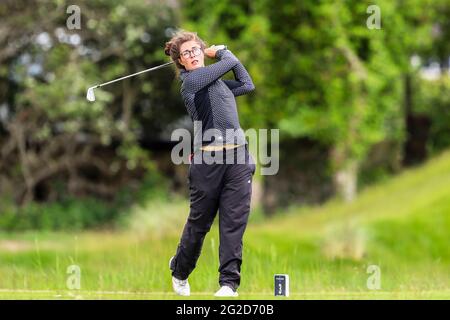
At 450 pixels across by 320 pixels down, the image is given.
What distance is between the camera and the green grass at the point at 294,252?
6.29 metres

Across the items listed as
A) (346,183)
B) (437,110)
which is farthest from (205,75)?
(437,110)

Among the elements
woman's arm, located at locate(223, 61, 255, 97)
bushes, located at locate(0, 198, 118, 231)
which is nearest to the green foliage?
bushes, located at locate(0, 198, 118, 231)

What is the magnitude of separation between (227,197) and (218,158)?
27 cm

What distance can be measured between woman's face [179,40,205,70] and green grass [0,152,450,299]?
1601 mm

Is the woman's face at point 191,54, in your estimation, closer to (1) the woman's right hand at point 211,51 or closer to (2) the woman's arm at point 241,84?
(1) the woman's right hand at point 211,51

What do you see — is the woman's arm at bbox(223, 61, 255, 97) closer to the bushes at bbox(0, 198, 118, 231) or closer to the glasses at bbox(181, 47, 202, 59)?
the glasses at bbox(181, 47, 202, 59)

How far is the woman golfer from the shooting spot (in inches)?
221

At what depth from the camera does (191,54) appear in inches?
225
